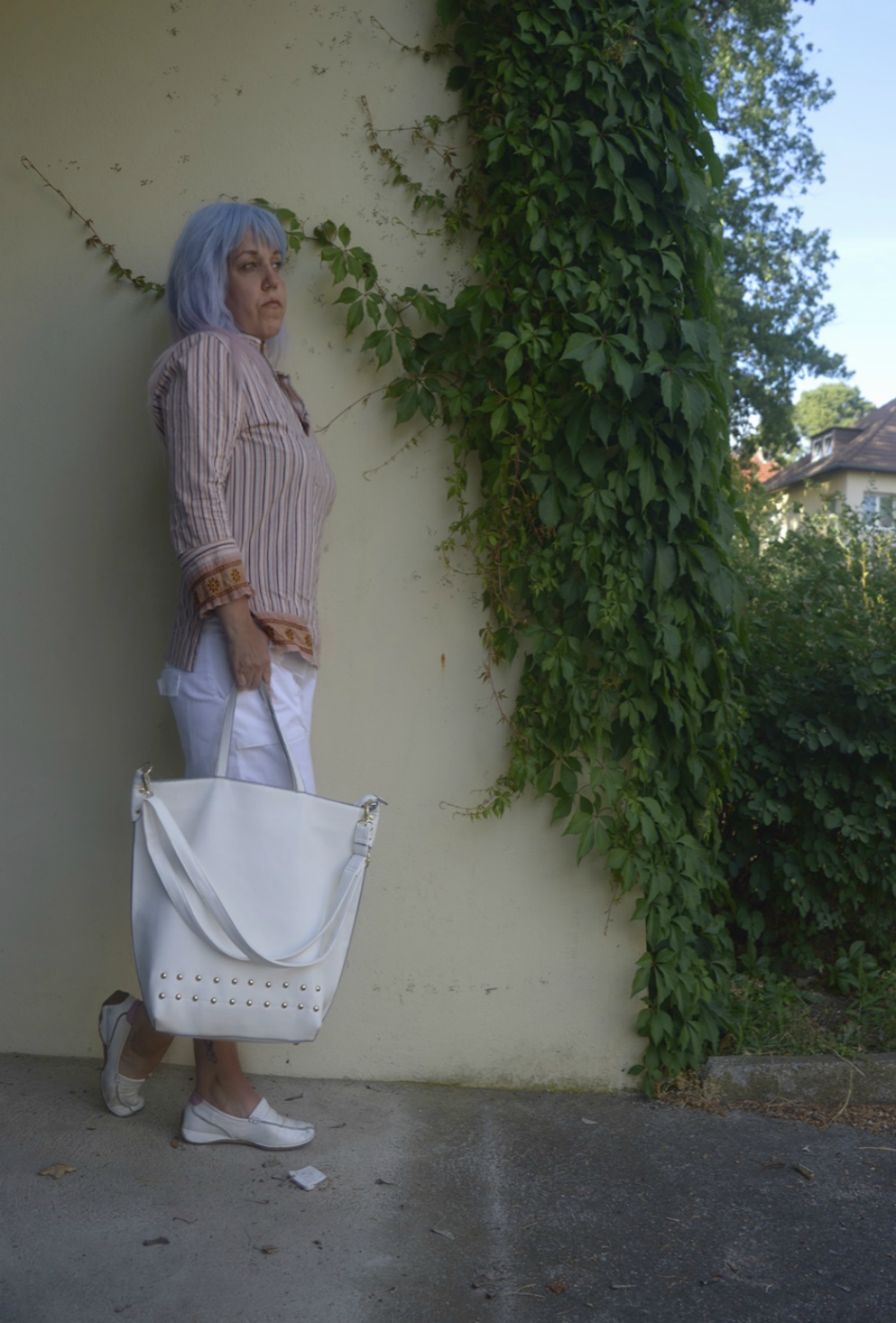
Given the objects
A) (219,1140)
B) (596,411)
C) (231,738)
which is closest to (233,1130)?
(219,1140)

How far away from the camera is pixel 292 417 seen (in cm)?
262

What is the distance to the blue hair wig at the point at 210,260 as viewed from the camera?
8.41ft

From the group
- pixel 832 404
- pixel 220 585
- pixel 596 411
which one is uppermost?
pixel 832 404

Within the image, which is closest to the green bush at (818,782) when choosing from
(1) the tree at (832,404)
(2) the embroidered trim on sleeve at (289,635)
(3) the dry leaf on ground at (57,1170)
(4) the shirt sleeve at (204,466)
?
(2) the embroidered trim on sleeve at (289,635)

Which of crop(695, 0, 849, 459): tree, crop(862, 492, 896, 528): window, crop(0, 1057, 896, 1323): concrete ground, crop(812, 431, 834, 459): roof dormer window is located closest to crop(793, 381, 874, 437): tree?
crop(812, 431, 834, 459): roof dormer window

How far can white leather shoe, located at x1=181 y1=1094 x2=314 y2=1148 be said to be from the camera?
101 inches

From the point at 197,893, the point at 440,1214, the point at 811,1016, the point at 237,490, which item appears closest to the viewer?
the point at 197,893

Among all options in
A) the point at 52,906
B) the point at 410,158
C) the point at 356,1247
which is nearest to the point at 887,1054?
the point at 356,1247

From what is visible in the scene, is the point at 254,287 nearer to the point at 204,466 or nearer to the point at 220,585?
the point at 204,466

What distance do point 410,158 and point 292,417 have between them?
3.05 feet

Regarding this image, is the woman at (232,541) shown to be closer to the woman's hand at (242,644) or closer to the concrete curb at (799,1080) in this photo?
the woman's hand at (242,644)

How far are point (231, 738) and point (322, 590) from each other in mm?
744

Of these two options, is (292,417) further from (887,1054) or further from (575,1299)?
(887,1054)

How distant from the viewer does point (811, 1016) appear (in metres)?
3.30
